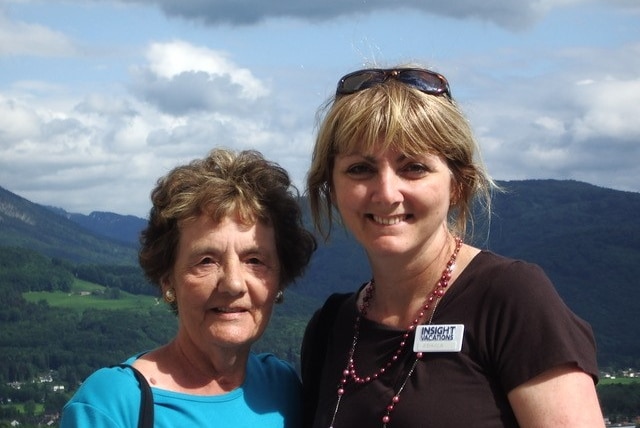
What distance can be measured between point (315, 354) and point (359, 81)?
1.36 m

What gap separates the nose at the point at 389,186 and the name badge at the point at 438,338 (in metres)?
0.54

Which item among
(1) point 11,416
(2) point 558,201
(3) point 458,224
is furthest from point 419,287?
(2) point 558,201

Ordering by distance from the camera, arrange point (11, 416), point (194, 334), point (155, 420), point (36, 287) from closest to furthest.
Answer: point (155, 420) < point (194, 334) < point (11, 416) < point (36, 287)

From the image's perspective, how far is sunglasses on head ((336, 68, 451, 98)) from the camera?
15.3 feet

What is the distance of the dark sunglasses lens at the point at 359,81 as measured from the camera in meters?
4.72

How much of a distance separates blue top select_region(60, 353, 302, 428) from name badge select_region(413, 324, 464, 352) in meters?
0.95

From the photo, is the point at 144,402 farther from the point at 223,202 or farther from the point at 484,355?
the point at 484,355

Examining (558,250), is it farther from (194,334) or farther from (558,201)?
(194,334)

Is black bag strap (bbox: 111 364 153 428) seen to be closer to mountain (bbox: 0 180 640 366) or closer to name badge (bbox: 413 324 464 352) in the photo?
name badge (bbox: 413 324 464 352)

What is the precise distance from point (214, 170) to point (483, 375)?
5.22 ft

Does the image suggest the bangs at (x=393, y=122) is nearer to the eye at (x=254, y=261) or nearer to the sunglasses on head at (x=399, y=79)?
the sunglasses on head at (x=399, y=79)

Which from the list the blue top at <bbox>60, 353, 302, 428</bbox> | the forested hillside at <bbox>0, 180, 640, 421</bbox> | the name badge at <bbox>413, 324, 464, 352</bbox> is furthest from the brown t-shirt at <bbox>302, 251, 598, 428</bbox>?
the forested hillside at <bbox>0, 180, 640, 421</bbox>

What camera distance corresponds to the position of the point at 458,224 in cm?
488

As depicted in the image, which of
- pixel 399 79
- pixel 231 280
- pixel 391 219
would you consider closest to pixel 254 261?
pixel 231 280
